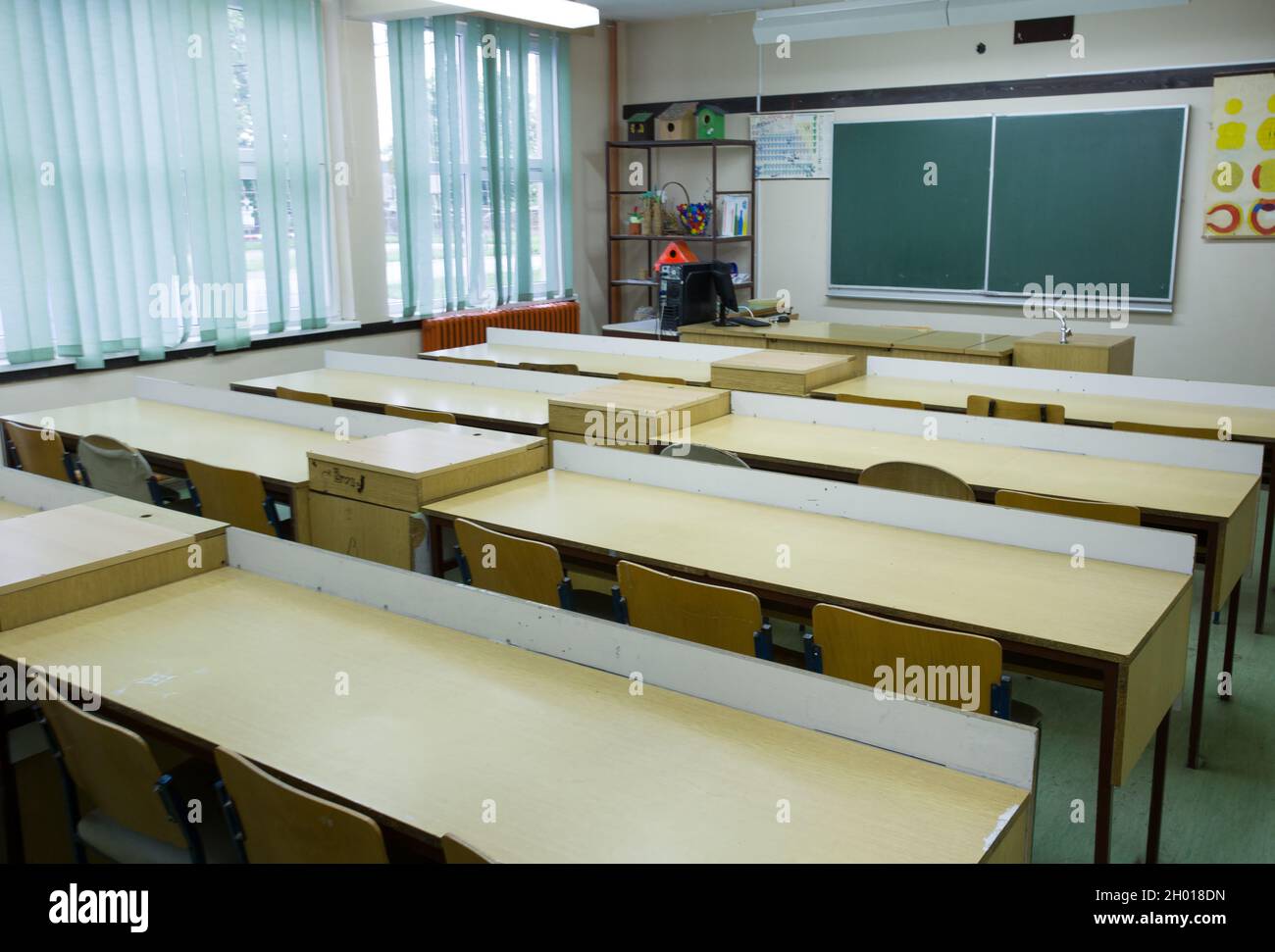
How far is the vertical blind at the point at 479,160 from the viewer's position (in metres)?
7.50

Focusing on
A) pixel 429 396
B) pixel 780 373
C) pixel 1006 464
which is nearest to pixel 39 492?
pixel 429 396

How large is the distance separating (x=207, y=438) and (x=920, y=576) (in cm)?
289

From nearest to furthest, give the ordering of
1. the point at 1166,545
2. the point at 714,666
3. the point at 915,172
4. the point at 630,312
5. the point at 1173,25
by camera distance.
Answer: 1. the point at 714,666
2. the point at 1166,545
3. the point at 1173,25
4. the point at 915,172
5. the point at 630,312

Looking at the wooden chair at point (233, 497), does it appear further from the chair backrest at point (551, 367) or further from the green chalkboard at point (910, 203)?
the green chalkboard at point (910, 203)

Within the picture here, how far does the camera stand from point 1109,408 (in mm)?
4699

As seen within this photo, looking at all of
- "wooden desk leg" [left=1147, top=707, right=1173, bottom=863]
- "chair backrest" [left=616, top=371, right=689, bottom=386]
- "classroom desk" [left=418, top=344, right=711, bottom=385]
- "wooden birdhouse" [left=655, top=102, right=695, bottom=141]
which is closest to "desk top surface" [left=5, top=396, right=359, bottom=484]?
"classroom desk" [left=418, top=344, right=711, bottom=385]

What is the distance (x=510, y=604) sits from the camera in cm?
234

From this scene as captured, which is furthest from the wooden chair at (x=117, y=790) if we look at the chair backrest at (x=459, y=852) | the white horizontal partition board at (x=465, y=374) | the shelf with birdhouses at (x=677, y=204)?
the shelf with birdhouses at (x=677, y=204)

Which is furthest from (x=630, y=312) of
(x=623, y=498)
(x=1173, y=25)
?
(x=623, y=498)

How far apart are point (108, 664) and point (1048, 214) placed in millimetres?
6791

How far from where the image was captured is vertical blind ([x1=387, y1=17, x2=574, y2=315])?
750 centimetres

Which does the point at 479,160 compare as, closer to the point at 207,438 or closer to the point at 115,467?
the point at 207,438

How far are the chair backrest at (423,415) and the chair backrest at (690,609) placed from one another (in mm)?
1911

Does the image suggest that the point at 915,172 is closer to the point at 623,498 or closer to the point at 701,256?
the point at 701,256
